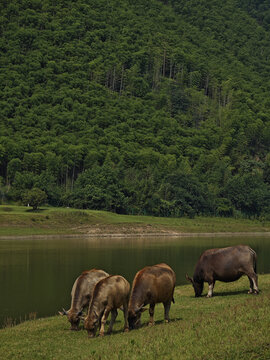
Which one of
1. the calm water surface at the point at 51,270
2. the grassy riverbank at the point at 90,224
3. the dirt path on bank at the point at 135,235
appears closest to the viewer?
the calm water surface at the point at 51,270

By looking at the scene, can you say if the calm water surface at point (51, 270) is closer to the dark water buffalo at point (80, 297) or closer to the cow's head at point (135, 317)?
the dark water buffalo at point (80, 297)

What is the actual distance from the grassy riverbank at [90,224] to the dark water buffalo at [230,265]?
6811 cm

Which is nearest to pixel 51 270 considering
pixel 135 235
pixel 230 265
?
pixel 230 265

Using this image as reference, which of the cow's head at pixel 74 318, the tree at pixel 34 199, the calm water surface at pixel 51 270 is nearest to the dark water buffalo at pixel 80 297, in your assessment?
the cow's head at pixel 74 318

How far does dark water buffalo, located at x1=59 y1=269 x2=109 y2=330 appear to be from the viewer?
61.2ft

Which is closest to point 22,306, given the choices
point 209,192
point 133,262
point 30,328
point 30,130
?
point 30,328

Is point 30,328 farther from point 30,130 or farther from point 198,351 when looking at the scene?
point 30,130

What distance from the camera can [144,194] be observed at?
132750mm

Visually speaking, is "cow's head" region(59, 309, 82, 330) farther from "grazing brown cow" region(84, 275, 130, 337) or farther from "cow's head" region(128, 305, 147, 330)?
"cow's head" region(128, 305, 147, 330)

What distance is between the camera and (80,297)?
19.1 meters

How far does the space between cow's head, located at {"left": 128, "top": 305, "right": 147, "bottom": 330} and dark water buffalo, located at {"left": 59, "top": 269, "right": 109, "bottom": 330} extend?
6.78 feet

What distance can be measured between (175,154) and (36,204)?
3518 inches

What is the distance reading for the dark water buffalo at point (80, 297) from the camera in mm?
18641

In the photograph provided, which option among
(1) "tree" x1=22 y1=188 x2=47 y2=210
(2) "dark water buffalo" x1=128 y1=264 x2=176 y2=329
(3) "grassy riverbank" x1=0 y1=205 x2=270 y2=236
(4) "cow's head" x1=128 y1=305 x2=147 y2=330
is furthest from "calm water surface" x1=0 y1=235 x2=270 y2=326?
(1) "tree" x1=22 y1=188 x2=47 y2=210
